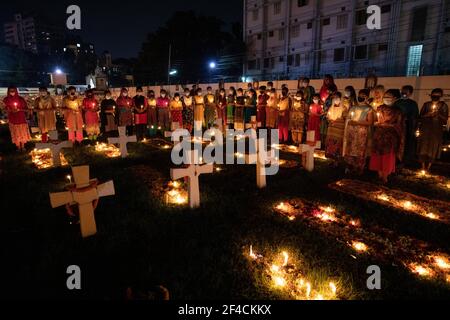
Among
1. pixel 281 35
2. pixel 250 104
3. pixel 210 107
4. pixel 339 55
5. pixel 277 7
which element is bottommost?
pixel 210 107

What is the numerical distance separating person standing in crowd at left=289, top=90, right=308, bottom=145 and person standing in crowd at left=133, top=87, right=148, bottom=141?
5938mm

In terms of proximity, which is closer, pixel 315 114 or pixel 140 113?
pixel 315 114

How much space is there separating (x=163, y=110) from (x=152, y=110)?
0.47 meters

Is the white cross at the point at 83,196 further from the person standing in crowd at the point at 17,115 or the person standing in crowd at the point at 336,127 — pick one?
the person standing in crowd at the point at 17,115

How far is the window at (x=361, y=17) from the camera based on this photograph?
89.4 ft

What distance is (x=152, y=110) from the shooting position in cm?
1341

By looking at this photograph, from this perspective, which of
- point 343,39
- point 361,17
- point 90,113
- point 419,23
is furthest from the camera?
point 343,39

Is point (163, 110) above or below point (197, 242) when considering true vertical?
above

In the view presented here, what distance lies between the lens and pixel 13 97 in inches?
403

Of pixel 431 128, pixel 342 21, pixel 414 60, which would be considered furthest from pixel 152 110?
pixel 342 21

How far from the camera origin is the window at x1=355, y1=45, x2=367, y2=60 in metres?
27.4

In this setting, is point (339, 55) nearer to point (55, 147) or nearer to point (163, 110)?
point (163, 110)

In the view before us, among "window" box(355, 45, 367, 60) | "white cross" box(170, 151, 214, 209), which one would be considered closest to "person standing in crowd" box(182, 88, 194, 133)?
"white cross" box(170, 151, 214, 209)

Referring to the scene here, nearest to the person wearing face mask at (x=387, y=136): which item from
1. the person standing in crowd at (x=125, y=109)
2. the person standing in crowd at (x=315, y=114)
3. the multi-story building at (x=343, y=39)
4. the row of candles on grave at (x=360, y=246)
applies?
the row of candles on grave at (x=360, y=246)
